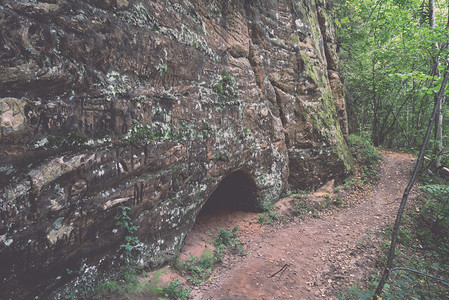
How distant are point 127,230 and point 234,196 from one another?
5013mm

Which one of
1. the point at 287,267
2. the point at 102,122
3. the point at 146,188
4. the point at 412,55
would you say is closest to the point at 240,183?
the point at 287,267

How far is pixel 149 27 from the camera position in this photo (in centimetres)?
468

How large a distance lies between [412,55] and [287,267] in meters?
12.1

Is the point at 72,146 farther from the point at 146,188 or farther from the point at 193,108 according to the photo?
the point at 193,108

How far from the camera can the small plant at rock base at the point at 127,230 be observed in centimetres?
424

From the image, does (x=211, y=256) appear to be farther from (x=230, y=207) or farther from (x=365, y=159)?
(x=365, y=159)

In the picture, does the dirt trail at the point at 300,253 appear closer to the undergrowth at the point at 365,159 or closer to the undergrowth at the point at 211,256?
the undergrowth at the point at 211,256

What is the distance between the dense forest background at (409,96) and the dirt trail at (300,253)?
0.54 metres

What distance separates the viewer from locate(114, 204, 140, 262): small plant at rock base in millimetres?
4243

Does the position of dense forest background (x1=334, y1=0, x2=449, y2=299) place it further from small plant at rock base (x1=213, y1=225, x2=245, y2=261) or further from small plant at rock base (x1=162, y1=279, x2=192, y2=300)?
small plant at rock base (x1=162, y1=279, x2=192, y2=300)

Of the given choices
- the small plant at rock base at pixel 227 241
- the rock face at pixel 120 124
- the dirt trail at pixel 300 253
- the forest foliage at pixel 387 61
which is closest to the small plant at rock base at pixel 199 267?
the dirt trail at pixel 300 253

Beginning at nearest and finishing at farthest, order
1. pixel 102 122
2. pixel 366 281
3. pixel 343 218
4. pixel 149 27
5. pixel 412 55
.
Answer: pixel 102 122
pixel 149 27
pixel 366 281
pixel 343 218
pixel 412 55

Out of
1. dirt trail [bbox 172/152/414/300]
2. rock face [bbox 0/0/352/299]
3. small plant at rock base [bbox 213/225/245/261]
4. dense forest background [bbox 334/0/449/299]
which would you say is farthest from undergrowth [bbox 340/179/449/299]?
rock face [bbox 0/0/352/299]

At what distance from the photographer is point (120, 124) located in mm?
4207
